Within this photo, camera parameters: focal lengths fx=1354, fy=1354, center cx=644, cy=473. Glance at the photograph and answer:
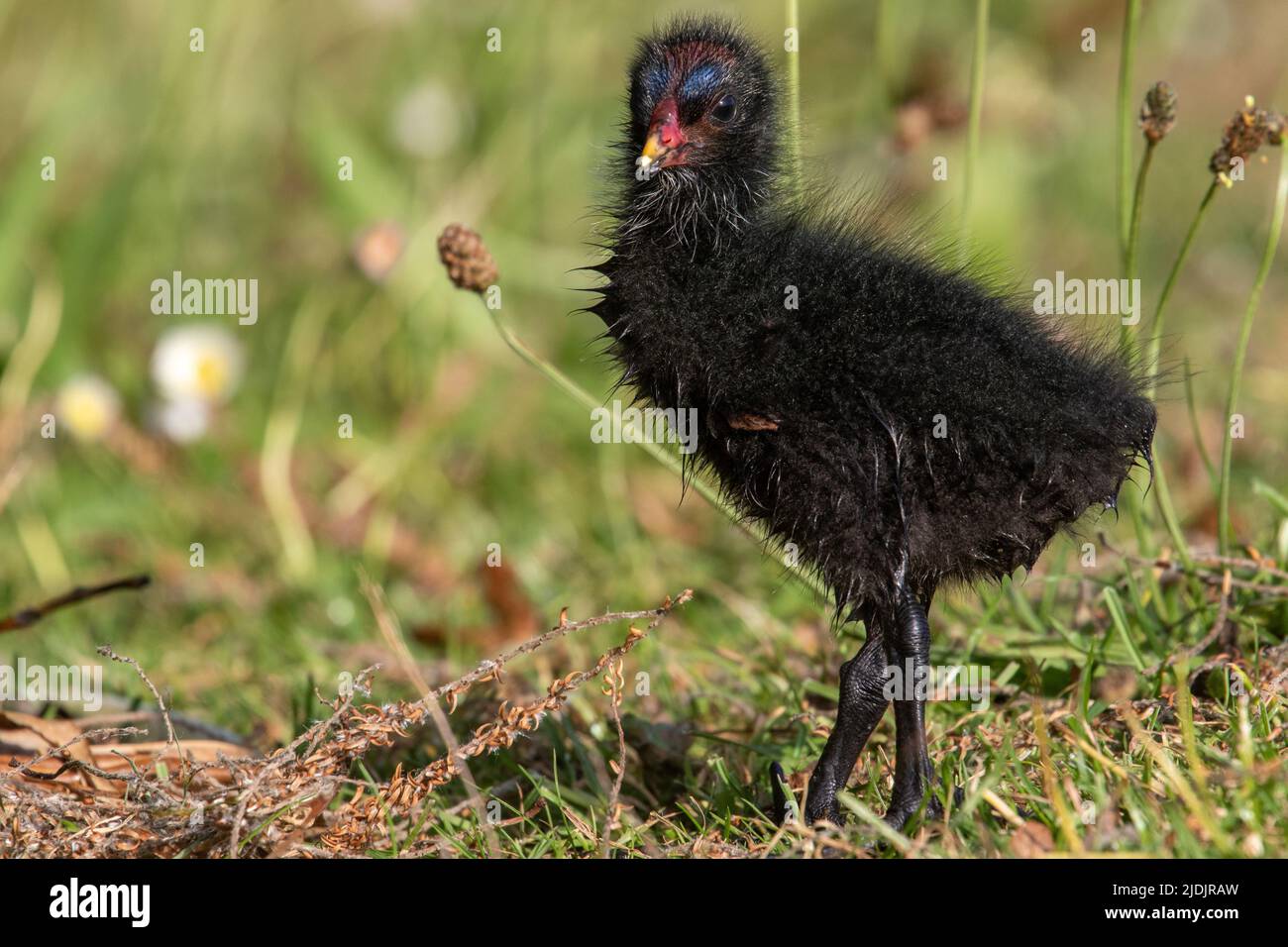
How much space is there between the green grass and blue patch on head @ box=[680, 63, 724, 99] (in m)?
0.51

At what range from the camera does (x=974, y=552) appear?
2.67 metres

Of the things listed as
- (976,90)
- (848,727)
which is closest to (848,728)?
(848,727)

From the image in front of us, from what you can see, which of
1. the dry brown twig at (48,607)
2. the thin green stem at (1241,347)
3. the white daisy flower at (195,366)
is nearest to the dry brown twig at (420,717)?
the dry brown twig at (48,607)

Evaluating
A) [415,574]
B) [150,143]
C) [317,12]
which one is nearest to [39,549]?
[415,574]

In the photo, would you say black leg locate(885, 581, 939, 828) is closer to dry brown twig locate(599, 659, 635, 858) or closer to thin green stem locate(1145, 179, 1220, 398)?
dry brown twig locate(599, 659, 635, 858)

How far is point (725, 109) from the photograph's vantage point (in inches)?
114

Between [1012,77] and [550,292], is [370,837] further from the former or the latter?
[1012,77]

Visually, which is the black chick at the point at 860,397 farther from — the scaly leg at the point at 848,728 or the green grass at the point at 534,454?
the green grass at the point at 534,454

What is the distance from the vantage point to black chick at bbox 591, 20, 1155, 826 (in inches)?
102

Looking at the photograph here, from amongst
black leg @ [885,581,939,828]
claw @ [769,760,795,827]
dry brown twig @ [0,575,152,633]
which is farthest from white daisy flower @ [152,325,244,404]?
black leg @ [885,581,939,828]

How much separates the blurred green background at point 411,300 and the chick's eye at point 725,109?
384 millimetres

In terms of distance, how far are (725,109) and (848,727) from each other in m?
A: 1.32

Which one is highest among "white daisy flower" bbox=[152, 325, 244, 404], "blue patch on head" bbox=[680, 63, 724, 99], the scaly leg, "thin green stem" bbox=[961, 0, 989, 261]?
"thin green stem" bbox=[961, 0, 989, 261]

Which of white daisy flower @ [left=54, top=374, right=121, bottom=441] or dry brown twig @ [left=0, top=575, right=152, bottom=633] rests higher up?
white daisy flower @ [left=54, top=374, right=121, bottom=441]
